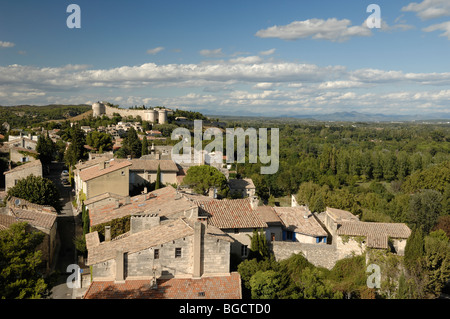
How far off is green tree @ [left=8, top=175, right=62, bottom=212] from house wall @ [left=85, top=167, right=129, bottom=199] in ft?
8.97

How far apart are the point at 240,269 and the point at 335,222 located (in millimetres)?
8125

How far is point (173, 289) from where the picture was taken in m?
15.5

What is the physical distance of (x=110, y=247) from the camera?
57.8 feet

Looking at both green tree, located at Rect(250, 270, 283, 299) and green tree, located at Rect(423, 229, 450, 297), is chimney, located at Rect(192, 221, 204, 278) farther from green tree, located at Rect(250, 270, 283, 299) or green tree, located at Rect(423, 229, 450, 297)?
green tree, located at Rect(423, 229, 450, 297)

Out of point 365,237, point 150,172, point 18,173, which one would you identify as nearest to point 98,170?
point 150,172

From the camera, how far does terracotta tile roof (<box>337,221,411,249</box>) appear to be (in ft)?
69.1

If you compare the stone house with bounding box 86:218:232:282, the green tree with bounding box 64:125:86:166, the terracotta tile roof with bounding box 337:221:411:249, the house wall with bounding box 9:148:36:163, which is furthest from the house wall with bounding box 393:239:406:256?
the house wall with bounding box 9:148:36:163

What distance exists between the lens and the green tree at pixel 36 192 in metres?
28.6

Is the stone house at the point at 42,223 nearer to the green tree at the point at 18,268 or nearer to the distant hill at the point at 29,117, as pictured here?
the green tree at the point at 18,268

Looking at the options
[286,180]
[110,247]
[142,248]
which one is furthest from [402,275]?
[286,180]
